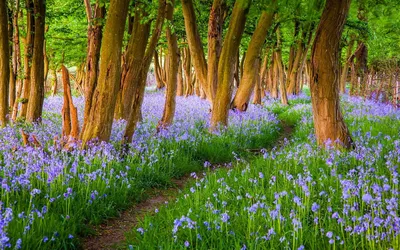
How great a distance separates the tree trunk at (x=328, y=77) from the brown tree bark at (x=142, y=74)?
11.0ft

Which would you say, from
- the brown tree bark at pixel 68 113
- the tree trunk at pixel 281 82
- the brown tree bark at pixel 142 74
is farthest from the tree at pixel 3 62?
the tree trunk at pixel 281 82

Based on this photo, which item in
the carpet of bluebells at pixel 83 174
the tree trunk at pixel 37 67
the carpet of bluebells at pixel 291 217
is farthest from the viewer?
the tree trunk at pixel 37 67

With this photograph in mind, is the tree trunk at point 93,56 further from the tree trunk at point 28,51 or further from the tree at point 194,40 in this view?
the tree at point 194,40

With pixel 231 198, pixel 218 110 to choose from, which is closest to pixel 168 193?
pixel 231 198

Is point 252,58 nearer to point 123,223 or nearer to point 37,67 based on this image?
point 37,67

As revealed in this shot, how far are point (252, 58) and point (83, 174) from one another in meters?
7.89

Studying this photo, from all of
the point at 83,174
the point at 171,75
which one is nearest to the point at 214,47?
the point at 171,75

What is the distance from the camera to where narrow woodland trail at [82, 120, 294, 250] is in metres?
4.34

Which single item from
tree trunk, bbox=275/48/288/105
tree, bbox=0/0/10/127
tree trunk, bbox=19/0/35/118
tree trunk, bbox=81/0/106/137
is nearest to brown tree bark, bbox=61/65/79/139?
tree trunk, bbox=81/0/106/137

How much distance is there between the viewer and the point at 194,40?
11.6 meters

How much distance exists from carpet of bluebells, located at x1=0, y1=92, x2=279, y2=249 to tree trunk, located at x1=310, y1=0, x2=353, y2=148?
194 cm

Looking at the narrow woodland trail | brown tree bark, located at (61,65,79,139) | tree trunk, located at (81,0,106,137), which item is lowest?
the narrow woodland trail

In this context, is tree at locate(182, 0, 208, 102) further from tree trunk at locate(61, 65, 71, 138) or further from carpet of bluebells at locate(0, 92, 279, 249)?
tree trunk at locate(61, 65, 71, 138)

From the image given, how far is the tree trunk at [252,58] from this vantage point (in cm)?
1116
